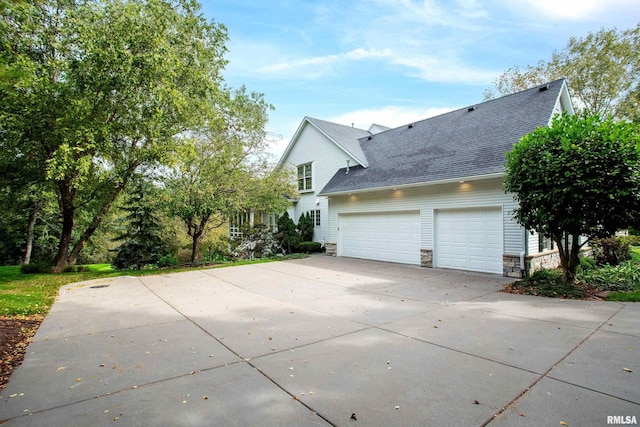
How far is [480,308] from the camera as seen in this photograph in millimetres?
5977

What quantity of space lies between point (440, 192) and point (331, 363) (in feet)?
28.5

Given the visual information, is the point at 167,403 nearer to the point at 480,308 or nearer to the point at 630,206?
the point at 480,308

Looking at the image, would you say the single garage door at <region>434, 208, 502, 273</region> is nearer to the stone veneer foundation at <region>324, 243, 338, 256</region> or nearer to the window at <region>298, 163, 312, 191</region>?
the stone veneer foundation at <region>324, 243, 338, 256</region>

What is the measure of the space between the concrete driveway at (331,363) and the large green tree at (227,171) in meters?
5.56

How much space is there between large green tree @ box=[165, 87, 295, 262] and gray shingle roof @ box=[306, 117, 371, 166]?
339cm

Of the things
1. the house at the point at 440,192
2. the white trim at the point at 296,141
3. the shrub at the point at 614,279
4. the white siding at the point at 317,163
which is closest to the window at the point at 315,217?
the white siding at the point at 317,163

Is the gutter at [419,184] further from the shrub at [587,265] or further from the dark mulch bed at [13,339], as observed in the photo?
the dark mulch bed at [13,339]

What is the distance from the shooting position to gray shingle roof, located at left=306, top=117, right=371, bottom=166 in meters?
15.8

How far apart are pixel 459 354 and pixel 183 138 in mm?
10855

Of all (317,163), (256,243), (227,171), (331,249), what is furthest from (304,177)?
(227,171)

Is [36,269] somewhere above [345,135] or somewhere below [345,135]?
below

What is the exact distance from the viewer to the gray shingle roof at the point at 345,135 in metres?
15.8

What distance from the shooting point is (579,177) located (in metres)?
6.56

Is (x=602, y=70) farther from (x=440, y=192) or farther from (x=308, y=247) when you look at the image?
(x=308, y=247)
